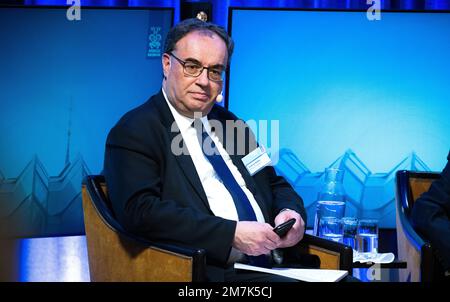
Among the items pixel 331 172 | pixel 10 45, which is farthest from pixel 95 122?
pixel 331 172

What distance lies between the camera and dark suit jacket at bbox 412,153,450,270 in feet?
8.66

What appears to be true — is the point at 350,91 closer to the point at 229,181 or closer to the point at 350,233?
the point at 350,233

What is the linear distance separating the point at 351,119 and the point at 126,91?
1.61m

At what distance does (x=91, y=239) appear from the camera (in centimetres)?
255

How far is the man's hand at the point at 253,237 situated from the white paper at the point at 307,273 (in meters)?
0.07

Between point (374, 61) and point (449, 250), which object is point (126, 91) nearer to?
point (374, 61)

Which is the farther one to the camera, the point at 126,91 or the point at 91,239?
the point at 126,91

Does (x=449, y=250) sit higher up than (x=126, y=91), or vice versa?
(x=126, y=91)

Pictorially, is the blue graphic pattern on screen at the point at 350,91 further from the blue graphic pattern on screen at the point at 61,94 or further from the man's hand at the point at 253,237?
the man's hand at the point at 253,237

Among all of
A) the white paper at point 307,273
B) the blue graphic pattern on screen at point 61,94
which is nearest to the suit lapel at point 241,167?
the white paper at point 307,273

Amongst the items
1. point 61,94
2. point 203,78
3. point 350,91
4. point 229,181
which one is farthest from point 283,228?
point 61,94

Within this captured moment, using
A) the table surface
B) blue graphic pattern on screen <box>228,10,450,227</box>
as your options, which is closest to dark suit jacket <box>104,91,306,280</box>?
the table surface

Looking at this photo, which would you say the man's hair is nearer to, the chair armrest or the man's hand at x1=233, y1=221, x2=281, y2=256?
the chair armrest
